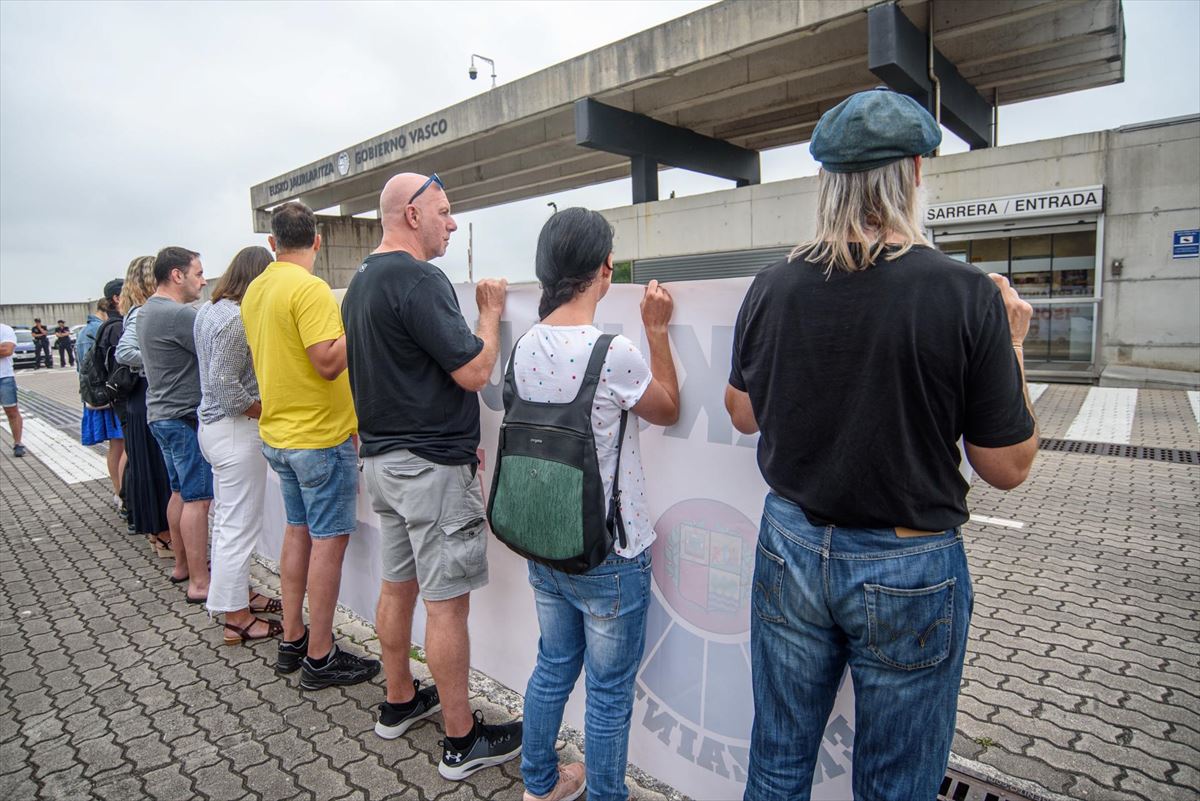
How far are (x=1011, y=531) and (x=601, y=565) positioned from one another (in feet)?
14.9

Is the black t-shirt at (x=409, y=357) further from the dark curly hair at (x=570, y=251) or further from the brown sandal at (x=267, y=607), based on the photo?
the brown sandal at (x=267, y=607)

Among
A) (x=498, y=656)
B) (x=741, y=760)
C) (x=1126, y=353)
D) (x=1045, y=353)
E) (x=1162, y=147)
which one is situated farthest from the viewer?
(x=1045, y=353)

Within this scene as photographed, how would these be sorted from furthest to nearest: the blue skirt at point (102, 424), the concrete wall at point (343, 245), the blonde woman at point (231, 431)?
the concrete wall at point (343, 245) → the blue skirt at point (102, 424) → the blonde woman at point (231, 431)

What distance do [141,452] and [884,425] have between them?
5069 mm

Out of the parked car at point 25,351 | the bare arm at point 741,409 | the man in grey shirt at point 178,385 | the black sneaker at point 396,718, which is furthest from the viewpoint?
the parked car at point 25,351

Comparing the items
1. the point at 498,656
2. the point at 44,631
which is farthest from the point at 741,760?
the point at 44,631

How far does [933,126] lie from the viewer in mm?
1440

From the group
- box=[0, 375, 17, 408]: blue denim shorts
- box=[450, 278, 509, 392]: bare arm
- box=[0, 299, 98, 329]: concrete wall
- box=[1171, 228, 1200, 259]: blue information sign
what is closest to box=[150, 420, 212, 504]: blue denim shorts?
box=[450, 278, 509, 392]: bare arm

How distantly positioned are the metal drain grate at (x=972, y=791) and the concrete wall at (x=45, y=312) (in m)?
48.0

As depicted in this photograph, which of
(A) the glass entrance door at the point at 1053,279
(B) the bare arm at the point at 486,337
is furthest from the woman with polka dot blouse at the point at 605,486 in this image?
(A) the glass entrance door at the point at 1053,279

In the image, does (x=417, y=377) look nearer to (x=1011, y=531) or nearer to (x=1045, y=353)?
(x=1011, y=531)

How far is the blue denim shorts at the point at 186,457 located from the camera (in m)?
3.95

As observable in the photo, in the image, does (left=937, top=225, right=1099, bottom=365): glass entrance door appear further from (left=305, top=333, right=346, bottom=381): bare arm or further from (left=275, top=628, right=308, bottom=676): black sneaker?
(left=275, top=628, right=308, bottom=676): black sneaker

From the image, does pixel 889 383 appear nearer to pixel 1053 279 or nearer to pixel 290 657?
pixel 290 657
